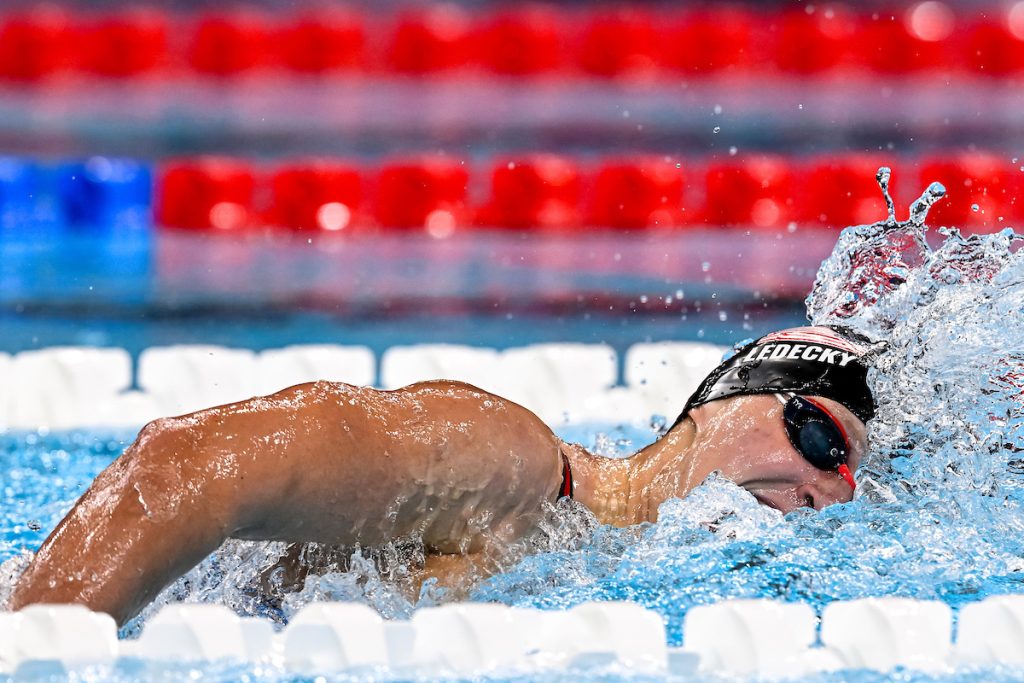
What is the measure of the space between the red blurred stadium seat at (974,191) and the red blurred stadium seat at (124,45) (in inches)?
145

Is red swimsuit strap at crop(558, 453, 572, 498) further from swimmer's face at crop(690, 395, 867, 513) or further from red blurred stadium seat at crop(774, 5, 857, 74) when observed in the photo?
red blurred stadium seat at crop(774, 5, 857, 74)

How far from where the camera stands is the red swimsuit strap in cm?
169

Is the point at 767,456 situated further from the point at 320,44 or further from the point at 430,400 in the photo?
the point at 320,44

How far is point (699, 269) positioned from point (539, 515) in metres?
3.73

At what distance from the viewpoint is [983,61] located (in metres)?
6.16

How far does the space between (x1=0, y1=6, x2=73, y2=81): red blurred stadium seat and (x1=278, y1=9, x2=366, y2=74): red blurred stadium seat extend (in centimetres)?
107

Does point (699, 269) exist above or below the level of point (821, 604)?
above

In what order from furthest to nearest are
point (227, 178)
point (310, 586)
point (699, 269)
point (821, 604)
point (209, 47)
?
point (209, 47) → point (227, 178) → point (699, 269) → point (821, 604) → point (310, 586)

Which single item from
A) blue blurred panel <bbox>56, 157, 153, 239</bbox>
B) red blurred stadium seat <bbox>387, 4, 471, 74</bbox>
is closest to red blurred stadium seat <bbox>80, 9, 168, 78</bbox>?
blue blurred panel <bbox>56, 157, 153, 239</bbox>

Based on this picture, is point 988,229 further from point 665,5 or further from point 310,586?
point 310,586

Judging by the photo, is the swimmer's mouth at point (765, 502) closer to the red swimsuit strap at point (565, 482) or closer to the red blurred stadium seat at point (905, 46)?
the red swimsuit strap at point (565, 482)

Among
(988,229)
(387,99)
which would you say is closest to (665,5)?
(387,99)

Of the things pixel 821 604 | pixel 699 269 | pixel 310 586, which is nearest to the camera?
pixel 310 586

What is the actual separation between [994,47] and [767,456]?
507 centimetres
